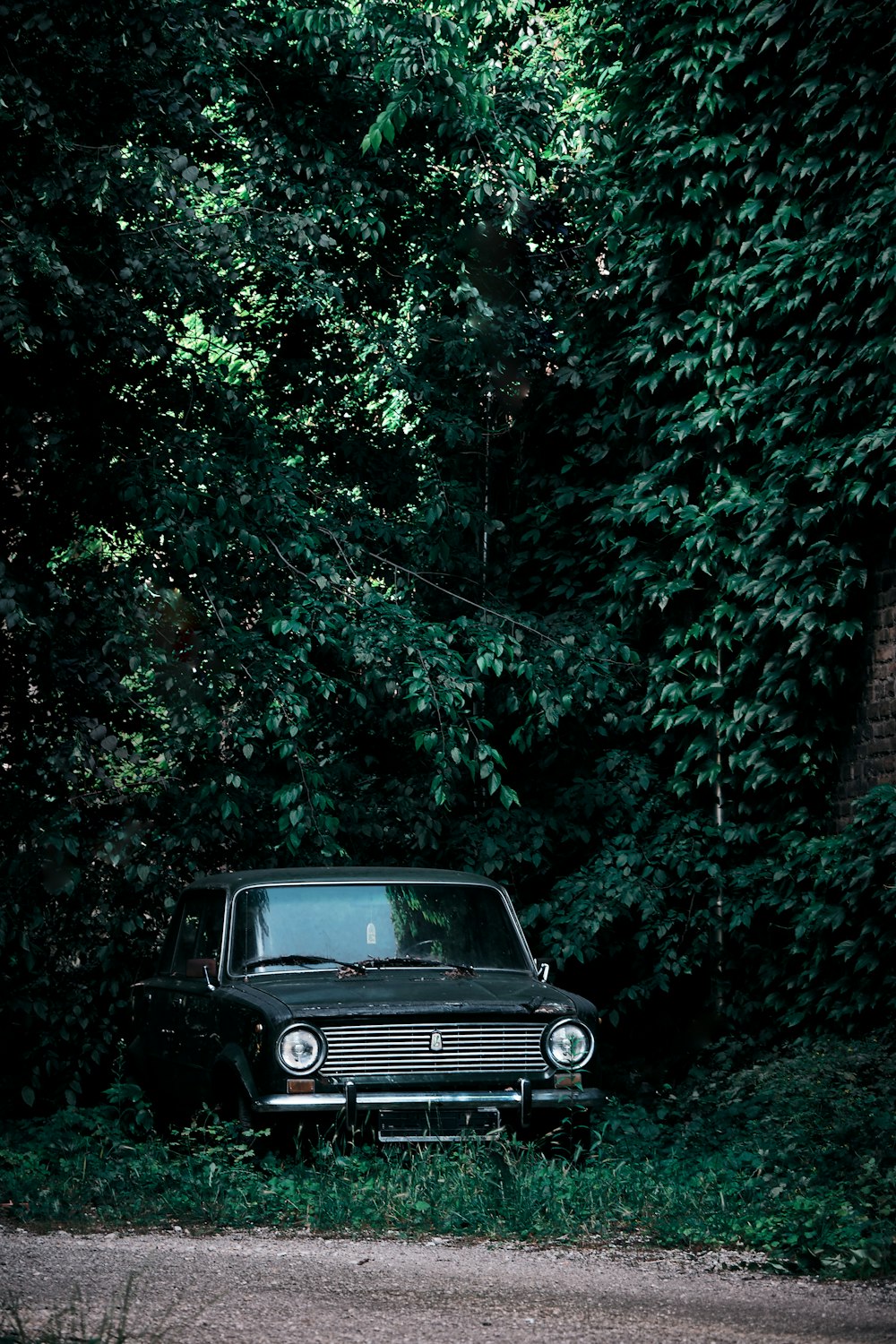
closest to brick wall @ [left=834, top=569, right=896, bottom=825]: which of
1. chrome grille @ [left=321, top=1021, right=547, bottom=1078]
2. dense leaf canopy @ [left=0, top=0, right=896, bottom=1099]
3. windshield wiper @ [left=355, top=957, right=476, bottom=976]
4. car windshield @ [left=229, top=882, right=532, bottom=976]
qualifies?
dense leaf canopy @ [left=0, top=0, right=896, bottom=1099]

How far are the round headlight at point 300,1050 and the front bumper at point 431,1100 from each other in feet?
0.43

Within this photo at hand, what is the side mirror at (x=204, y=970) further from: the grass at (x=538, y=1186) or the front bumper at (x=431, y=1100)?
the front bumper at (x=431, y=1100)

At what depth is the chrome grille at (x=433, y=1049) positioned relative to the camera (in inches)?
308

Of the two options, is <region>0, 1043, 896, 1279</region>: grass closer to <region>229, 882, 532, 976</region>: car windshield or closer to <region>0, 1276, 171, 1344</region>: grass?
<region>229, 882, 532, 976</region>: car windshield

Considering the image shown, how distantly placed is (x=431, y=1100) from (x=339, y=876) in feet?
5.01

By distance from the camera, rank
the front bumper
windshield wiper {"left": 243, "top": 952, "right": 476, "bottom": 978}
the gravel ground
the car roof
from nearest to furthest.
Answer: the gravel ground
the front bumper
windshield wiper {"left": 243, "top": 952, "right": 476, "bottom": 978}
the car roof

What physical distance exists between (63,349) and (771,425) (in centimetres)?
485

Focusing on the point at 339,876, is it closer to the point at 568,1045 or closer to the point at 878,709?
the point at 568,1045

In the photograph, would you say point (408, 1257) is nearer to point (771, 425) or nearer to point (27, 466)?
point (27, 466)

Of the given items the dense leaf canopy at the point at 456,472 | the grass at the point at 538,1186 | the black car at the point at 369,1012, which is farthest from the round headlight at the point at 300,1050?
the dense leaf canopy at the point at 456,472

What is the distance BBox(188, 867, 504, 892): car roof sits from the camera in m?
8.94

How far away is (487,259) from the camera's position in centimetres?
1396

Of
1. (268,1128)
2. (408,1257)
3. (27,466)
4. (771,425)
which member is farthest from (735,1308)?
(771,425)

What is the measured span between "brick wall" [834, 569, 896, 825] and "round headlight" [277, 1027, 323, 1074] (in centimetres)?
496
